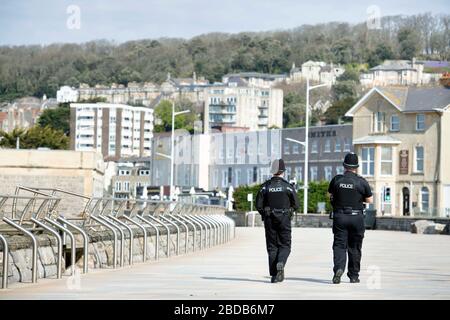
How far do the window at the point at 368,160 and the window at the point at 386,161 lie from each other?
0.78 metres

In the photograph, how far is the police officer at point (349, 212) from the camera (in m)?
19.6

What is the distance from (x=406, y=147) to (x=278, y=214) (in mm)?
78227

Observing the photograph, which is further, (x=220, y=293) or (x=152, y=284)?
(x=152, y=284)

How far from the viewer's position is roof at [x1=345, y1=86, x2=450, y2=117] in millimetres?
96312

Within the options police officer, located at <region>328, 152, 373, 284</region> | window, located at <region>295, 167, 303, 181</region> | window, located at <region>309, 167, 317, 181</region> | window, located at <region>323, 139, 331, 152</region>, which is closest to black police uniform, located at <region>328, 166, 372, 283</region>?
police officer, located at <region>328, 152, 373, 284</region>

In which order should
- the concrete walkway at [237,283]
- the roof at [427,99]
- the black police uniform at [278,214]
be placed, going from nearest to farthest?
A: 1. the concrete walkway at [237,283]
2. the black police uniform at [278,214]
3. the roof at [427,99]

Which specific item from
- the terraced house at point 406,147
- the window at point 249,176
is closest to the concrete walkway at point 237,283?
the terraced house at point 406,147

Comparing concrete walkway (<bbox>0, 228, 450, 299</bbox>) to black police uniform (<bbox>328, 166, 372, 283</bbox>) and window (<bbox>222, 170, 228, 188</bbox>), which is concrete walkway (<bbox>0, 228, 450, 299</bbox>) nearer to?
black police uniform (<bbox>328, 166, 372, 283</bbox>)

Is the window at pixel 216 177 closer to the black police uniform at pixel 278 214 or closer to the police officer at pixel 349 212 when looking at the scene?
the black police uniform at pixel 278 214

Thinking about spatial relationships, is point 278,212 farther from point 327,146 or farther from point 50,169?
point 327,146

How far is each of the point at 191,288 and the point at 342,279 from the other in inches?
133
